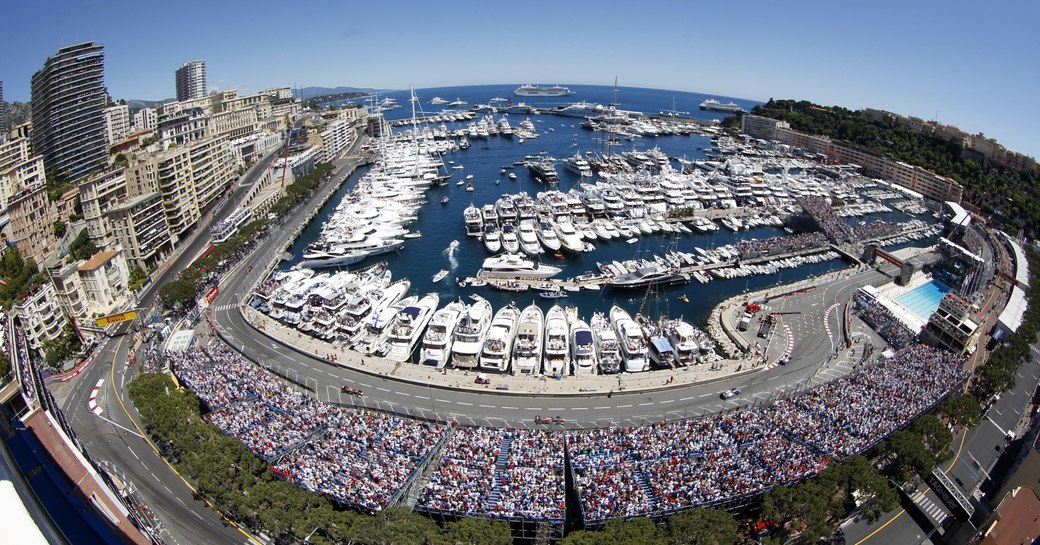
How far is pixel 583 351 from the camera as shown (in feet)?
113

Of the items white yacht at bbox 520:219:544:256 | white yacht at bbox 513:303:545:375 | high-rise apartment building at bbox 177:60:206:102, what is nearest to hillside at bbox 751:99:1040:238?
white yacht at bbox 520:219:544:256

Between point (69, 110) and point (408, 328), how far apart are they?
2499 inches

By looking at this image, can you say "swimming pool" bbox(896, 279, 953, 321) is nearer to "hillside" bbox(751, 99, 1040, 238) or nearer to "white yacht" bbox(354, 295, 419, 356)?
"hillside" bbox(751, 99, 1040, 238)

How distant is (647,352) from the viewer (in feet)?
115

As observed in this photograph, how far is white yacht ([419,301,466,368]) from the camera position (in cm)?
3438

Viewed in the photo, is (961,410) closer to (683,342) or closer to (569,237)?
(683,342)

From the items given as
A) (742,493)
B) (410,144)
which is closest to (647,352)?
(742,493)

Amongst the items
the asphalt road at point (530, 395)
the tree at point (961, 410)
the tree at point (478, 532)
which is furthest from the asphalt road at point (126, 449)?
the tree at point (961, 410)

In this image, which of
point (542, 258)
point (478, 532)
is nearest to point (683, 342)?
point (478, 532)

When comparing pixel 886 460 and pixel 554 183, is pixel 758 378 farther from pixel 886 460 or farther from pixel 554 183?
pixel 554 183

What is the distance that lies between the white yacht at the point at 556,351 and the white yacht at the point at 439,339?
729 cm

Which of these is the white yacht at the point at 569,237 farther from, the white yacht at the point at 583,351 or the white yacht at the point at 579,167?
the white yacht at the point at 579,167

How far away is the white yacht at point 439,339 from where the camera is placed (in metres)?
34.4

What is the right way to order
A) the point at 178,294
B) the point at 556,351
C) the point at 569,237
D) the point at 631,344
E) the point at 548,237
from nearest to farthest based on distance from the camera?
the point at 556,351 < the point at 631,344 < the point at 178,294 < the point at 569,237 < the point at 548,237
